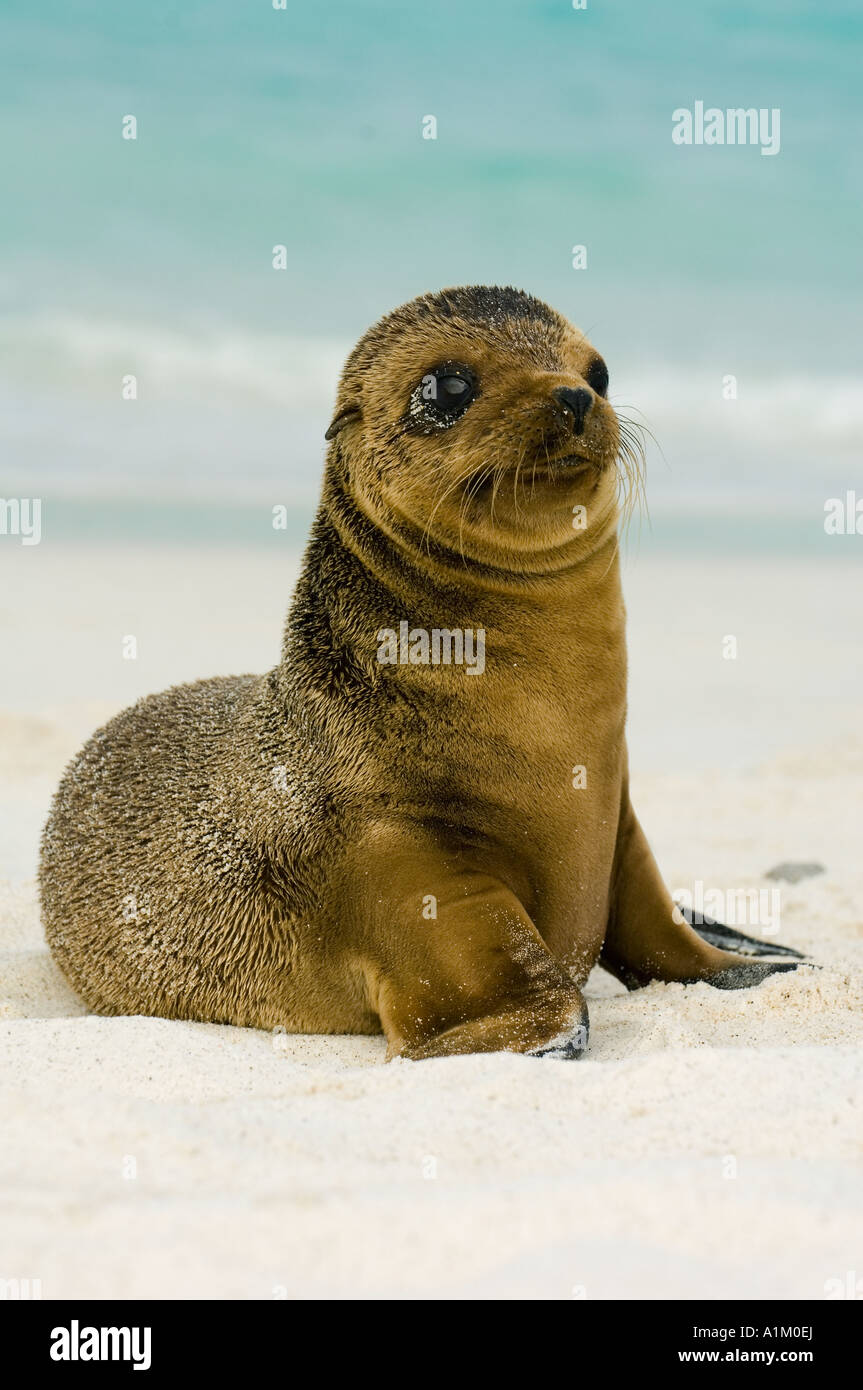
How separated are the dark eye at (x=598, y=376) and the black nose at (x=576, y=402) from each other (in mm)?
695

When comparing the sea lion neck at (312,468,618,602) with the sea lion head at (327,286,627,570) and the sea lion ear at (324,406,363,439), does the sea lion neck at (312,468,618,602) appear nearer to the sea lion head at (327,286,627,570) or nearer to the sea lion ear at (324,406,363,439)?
the sea lion head at (327,286,627,570)

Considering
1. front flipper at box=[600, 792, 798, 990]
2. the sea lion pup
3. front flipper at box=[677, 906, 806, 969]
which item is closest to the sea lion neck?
the sea lion pup

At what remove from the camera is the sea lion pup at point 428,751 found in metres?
5.02

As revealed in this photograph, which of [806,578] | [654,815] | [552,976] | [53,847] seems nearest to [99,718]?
[654,815]

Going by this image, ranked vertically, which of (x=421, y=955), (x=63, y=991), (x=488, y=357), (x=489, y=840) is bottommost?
(x=63, y=991)

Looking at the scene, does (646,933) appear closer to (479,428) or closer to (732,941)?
(732,941)

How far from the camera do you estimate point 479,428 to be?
512cm

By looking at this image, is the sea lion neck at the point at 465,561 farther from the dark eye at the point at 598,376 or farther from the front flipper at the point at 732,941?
the front flipper at the point at 732,941

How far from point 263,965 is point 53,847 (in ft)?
4.60

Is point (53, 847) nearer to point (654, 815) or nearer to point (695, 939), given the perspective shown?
point (695, 939)

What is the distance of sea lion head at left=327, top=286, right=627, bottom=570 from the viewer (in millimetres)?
5016

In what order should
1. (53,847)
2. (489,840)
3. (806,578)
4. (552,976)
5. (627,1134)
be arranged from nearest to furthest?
(627,1134) → (552,976) → (489,840) → (53,847) → (806,578)

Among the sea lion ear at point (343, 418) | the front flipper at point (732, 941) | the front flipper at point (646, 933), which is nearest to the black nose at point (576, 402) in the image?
the sea lion ear at point (343, 418)

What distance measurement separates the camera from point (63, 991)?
21.0 feet
